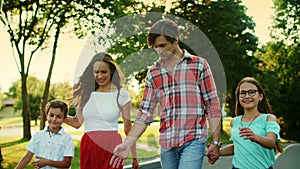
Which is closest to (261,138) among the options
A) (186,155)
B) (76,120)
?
(186,155)

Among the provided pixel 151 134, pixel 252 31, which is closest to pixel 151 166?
pixel 151 134

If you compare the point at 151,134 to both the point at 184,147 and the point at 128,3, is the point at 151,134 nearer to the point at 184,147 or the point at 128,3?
the point at 128,3

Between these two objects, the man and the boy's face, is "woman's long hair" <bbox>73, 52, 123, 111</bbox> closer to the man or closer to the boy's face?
the boy's face

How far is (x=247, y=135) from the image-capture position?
3.81 m

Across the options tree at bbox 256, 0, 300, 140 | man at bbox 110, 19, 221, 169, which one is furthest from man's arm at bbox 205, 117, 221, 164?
tree at bbox 256, 0, 300, 140

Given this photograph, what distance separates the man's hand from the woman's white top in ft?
0.68

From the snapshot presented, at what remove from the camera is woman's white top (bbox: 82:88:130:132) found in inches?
168

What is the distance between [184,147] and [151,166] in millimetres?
7682

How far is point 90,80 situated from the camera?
4.48 meters

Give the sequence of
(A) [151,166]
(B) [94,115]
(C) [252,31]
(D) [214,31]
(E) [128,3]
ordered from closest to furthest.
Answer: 1. (B) [94,115]
2. (A) [151,166]
3. (E) [128,3]
4. (D) [214,31]
5. (C) [252,31]

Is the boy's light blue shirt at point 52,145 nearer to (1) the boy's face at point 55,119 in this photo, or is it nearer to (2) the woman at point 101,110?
(1) the boy's face at point 55,119

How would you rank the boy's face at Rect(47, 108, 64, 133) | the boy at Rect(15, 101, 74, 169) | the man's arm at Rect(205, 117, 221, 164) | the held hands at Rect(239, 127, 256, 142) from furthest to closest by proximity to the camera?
1. the boy's face at Rect(47, 108, 64, 133)
2. the boy at Rect(15, 101, 74, 169)
3. the man's arm at Rect(205, 117, 221, 164)
4. the held hands at Rect(239, 127, 256, 142)

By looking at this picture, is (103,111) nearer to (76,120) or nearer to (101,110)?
(101,110)

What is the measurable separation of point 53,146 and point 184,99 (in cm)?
127
